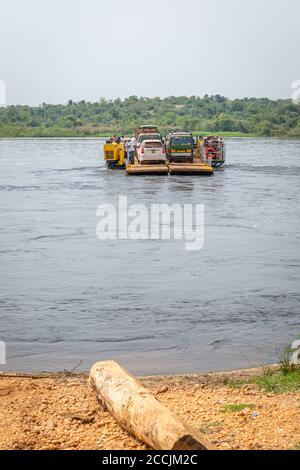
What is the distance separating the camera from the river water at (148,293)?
10977 millimetres

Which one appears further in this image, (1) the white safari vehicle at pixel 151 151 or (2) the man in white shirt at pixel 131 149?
(2) the man in white shirt at pixel 131 149

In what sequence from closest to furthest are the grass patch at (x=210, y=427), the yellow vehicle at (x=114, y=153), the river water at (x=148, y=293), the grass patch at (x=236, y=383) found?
the grass patch at (x=210, y=427)
the grass patch at (x=236, y=383)
the river water at (x=148, y=293)
the yellow vehicle at (x=114, y=153)

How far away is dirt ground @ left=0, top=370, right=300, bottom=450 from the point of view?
6.88 metres

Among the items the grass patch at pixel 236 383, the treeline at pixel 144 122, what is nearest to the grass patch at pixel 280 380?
the grass patch at pixel 236 383

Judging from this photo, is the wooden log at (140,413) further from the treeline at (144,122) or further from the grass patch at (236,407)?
the treeline at (144,122)

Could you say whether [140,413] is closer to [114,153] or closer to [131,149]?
[131,149]

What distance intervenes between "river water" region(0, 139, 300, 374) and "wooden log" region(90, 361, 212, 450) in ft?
6.78

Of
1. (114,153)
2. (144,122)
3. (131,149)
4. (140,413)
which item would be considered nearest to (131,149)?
(131,149)

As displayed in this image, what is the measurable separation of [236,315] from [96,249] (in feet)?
23.4

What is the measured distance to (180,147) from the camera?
43.8 meters

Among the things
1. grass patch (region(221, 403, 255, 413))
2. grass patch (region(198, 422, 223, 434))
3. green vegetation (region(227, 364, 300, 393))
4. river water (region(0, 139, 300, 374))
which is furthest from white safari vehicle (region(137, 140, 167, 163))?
grass patch (region(198, 422, 223, 434))

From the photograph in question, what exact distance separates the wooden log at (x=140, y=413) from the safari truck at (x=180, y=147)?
117 ft

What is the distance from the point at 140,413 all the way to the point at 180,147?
3749 cm
